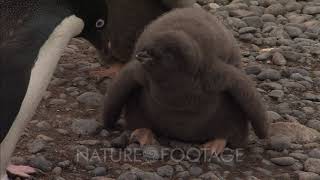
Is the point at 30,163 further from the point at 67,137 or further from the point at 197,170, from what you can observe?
the point at 197,170

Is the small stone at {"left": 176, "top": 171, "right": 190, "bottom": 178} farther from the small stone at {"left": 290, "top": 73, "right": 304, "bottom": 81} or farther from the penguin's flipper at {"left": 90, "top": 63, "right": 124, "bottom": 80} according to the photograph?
the small stone at {"left": 290, "top": 73, "right": 304, "bottom": 81}

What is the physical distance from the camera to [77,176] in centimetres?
371

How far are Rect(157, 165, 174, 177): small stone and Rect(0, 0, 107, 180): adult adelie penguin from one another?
0.64 meters

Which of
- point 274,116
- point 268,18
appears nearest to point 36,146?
point 274,116

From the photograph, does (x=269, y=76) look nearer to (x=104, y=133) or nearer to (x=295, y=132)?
(x=295, y=132)

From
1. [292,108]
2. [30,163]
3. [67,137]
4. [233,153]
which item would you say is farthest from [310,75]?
[30,163]

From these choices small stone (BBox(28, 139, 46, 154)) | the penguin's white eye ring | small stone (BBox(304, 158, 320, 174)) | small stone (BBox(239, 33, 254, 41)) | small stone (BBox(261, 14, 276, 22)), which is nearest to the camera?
small stone (BBox(304, 158, 320, 174))

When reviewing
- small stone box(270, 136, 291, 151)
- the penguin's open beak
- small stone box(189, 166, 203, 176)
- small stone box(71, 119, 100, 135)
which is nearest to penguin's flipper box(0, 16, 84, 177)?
small stone box(71, 119, 100, 135)

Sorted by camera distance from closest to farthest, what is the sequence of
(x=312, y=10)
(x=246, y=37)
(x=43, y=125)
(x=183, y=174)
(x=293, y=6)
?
(x=183, y=174) < (x=43, y=125) < (x=246, y=37) < (x=312, y=10) < (x=293, y=6)

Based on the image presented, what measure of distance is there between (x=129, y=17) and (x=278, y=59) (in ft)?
3.83

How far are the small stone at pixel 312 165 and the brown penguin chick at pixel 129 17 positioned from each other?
1.31m

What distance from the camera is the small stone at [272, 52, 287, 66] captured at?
16.9 ft

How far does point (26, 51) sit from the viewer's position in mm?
3639

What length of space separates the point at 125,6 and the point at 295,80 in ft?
3.99
